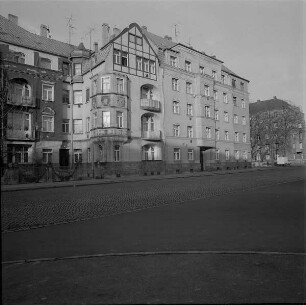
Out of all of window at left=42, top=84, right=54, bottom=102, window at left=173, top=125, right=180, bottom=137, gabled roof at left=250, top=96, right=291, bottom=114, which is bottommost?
window at left=173, top=125, right=180, bottom=137

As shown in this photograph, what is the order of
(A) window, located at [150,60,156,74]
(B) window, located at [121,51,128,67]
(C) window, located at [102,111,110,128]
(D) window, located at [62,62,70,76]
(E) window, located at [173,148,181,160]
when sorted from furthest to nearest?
(E) window, located at [173,148,181,160] → (A) window, located at [150,60,156,74] → (D) window, located at [62,62,70,76] → (B) window, located at [121,51,128,67] → (C) window, located at [102,111,110,128]

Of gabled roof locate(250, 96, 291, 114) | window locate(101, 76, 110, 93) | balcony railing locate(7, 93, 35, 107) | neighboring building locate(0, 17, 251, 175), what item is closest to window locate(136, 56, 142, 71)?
neighboring building locate(0, 17, 251, 175)

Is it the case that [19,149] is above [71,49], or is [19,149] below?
below

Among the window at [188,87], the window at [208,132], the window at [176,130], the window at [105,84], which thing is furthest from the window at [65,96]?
the window at [208,132]

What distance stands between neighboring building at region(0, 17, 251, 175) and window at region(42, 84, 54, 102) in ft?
0.38

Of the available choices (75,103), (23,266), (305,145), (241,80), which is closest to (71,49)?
(75,103)

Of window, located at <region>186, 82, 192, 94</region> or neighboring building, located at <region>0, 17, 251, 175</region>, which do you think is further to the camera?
window, located at <region>186, 82, 192, 94</region>

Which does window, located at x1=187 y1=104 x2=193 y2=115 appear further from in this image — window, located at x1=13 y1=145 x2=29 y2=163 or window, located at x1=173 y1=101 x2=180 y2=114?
window, located at x1=13 y1=145 x2=29 y2=163

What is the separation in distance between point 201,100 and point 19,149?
24758 millimetres

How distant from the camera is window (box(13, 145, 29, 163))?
1233 inches

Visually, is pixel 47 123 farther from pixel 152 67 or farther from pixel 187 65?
pixel 187 65

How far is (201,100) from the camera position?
1666 inches

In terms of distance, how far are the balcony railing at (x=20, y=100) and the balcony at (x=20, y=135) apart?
2.86 meters

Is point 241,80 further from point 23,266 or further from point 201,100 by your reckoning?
point 23,266
